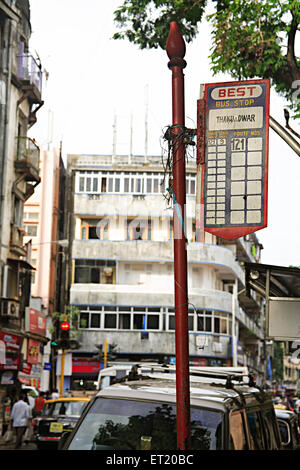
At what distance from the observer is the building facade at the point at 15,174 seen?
28.0 m

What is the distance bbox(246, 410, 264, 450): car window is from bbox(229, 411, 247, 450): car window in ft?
0.79

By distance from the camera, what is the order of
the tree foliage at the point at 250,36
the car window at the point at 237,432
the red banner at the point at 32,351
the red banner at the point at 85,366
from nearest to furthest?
the car window at the point at 237,432 → the tree foliage at the point at 250,36 → the red banner at the point at 32,351 → the red banner at the point at 85,366

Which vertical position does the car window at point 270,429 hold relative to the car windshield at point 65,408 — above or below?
above

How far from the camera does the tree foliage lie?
11.2 meters

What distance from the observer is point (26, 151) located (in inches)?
1178

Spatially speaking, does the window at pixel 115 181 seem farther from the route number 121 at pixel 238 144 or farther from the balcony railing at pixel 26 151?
the route number 121 at pixel 238 144

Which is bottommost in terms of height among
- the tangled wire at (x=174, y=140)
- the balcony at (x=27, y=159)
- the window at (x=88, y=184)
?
the tangled wire at (x=174, y=140)

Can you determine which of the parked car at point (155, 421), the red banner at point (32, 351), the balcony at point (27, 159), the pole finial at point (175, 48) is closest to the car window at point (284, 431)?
the parked car at point (155, 421)

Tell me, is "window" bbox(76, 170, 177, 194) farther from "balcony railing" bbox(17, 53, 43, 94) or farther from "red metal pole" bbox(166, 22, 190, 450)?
"red metal pole" bbox(166, 22, 190, 450)

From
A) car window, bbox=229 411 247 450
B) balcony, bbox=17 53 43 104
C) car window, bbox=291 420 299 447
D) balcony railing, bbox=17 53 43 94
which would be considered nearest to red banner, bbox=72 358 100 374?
balcony, bbox=17 53 43 104

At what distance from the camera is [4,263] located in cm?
2814

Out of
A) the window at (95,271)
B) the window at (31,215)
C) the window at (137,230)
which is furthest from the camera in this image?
the window at (137,230)

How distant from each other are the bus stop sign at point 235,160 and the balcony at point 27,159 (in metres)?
24.3

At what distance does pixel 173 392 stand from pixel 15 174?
78.5 feet
